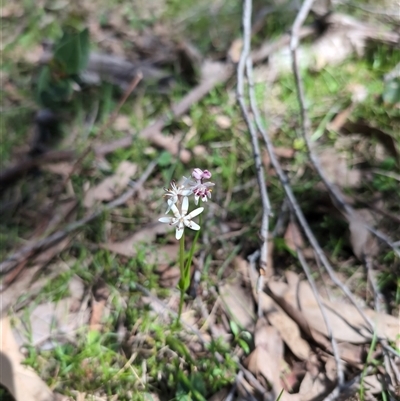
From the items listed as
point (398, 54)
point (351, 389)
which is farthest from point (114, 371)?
point (398, 54)

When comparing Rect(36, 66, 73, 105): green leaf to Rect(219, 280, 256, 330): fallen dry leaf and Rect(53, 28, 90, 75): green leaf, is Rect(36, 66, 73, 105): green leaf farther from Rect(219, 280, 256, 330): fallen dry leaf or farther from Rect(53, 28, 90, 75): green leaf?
Rect(219, 280, 256, 330): fallen dry leaf

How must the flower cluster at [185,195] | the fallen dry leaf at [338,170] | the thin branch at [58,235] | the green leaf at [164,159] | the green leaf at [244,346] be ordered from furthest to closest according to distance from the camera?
the green leaf at [164,159], the fallen dry leaf at [338,170], the thin branch at [58,235], the green leaf at [244,346], the flower cluster at [185,195]

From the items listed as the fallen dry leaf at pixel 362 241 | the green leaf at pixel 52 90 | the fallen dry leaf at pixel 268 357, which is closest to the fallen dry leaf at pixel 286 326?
the fallen dry leaf at pixel 268 357

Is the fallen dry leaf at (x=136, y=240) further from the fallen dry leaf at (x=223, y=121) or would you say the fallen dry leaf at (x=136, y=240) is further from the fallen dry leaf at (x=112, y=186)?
the fallen dry leaf at (x=223, y=121)

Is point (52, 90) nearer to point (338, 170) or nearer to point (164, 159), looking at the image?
point (164, 159)

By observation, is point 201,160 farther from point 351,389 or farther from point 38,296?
point 351,389

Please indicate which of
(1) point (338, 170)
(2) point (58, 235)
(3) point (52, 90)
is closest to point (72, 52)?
(3) point (52, 90)

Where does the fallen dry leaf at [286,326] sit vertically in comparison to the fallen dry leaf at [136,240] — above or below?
below
